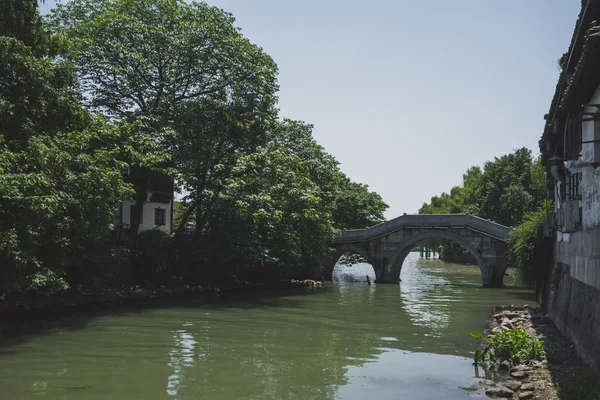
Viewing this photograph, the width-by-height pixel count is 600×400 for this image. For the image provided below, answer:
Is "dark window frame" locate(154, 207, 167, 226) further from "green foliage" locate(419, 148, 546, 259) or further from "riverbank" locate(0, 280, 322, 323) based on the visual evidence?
"green foliage" locate(419, 148, 546, 259)

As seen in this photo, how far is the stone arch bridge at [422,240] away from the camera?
33.9 m

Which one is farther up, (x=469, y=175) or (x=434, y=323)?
(x=469, y=175)

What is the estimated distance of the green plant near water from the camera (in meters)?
Result: 11.4

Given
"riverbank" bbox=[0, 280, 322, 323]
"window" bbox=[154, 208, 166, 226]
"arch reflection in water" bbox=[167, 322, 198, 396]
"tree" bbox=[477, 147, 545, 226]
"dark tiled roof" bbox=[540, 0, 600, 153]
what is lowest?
"arch reflection in water" bbox=[167, 322, 198, 396]

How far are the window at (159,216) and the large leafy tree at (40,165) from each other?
1465cm

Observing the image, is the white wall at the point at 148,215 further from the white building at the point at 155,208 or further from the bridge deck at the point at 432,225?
the bridge deck at the point at 432,225

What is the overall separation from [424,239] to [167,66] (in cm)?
1922

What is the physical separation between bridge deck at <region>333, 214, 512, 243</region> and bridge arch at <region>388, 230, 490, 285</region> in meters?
0.51

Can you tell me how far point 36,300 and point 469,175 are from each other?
220ft

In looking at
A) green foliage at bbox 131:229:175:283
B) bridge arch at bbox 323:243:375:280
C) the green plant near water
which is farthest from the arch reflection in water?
bridge arch at bbox 323:243:375:280

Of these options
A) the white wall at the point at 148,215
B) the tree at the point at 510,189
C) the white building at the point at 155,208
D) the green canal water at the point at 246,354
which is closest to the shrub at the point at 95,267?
the green canal water at the point at 246,354

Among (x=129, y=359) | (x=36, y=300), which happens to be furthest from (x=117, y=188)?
(x=129, y=359)

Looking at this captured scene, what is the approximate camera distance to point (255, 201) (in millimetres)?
25203

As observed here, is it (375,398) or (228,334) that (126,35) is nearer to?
(228,334)
